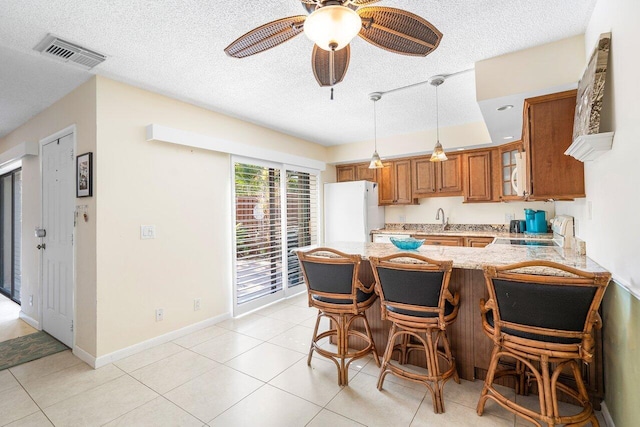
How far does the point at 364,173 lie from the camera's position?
5.59 metres

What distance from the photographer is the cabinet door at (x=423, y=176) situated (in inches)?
194

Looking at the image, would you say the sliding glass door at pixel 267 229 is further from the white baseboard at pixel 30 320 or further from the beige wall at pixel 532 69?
the beige wall at pixel 532 69

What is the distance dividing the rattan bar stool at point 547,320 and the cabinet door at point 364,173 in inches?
154

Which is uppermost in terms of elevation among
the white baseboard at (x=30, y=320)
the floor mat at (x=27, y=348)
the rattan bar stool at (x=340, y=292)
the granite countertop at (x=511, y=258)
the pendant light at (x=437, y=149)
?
the pendant light at (x=437, y=149)

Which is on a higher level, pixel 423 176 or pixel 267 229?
pixel 423 176

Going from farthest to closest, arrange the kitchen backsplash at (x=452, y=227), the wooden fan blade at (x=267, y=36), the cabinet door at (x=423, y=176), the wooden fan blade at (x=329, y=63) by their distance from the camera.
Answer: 1. the cabinet door at (x=423, y=176)
2. the kitchen backsplash at (x=452, y=227)
3. the wooden fan blade at (x=329, y=63)
4. the wooden fan blade at (x=267, y=36)

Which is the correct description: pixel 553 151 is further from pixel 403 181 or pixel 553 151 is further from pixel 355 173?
pixel 355 173

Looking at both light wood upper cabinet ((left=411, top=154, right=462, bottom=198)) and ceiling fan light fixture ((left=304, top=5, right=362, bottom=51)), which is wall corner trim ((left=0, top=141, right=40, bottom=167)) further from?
light wood upper cabinet ((left=411, top=154, right=462, bottom=198))

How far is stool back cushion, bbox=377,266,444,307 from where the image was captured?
1844 mm

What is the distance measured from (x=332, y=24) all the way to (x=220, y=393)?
7.80 feet

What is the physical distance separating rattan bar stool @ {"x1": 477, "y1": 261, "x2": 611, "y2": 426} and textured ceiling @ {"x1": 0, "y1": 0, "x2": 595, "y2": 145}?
63.0 inches

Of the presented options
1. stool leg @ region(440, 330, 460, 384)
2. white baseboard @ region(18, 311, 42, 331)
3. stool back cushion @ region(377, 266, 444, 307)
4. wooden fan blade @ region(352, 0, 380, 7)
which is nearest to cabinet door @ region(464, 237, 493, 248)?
stool leg @ region(440, 330, 460, 384)

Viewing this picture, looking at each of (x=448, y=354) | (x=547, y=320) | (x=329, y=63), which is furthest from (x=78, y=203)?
(x=547, y=320)

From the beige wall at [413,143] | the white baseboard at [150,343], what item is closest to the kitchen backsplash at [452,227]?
the beige wall at [413,143]
